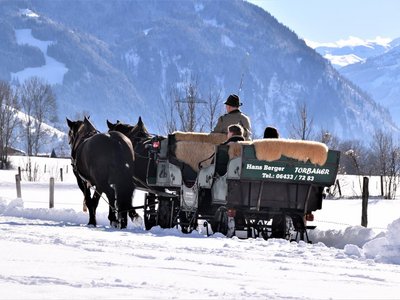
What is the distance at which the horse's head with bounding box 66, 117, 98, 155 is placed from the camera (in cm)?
1667

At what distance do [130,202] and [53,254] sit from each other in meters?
6.54

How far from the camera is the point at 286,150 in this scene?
487 inches

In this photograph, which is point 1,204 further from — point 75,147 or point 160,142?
point 160,142

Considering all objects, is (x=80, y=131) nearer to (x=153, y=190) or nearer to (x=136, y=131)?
(x=136, y=131)

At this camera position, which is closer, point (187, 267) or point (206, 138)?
point (187, 267)

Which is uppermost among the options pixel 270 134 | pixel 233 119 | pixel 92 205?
pixel 233 119

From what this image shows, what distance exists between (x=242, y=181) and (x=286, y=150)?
0.81m

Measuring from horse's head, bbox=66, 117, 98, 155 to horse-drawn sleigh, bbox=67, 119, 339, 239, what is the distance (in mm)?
2311

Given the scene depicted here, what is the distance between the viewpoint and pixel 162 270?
24.1 ft

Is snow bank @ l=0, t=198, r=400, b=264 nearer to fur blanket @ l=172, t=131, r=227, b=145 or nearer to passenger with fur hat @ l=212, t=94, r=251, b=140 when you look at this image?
fur blanket @ l=172, t=131, r=227, b=145

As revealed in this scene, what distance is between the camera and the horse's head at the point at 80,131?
54.7 feet

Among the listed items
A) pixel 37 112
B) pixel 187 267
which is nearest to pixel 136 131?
pixel 187 267

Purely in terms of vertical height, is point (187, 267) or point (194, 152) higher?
point (194, 152)

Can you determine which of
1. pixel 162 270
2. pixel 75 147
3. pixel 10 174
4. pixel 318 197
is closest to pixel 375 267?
pixel 162 270
